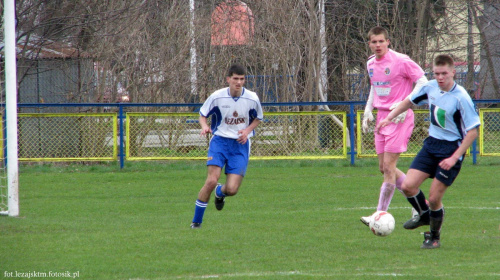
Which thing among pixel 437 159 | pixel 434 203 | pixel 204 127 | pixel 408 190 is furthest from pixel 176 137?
pixel 434 203

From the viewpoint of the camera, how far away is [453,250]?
20.8 feet

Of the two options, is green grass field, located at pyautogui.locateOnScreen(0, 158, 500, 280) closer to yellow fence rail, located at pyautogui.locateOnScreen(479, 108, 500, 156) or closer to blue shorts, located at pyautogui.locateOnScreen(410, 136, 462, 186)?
blue shorts, located at pyautogui.locateOnScreen(410, 136, 462, 186)

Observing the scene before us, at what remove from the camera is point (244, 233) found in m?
7.43

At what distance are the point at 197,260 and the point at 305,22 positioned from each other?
13.4 metres

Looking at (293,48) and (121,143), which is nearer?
(121,143)

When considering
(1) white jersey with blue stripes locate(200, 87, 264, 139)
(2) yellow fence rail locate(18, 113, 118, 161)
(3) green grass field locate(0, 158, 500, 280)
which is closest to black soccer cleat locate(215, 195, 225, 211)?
(3) green grass field locate(0, 158, 500, 280)

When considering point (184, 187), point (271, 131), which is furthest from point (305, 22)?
point (184, 187)

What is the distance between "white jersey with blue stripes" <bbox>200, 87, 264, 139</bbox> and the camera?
8016mm

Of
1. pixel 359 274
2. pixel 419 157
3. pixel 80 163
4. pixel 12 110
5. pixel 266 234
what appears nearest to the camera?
pixel 359 274

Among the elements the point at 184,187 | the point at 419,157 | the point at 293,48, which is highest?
the point at 293,48

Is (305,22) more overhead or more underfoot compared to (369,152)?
more overhead

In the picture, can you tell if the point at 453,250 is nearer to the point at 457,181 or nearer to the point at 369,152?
the point at 457,181

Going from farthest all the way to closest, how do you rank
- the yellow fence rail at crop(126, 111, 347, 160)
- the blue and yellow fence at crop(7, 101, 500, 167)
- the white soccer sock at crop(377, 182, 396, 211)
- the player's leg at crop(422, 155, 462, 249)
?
the yellow fence rail at crop(126, 111, 347, 160) < the blue and yellow fence at crop(7, 101, 500, 167) < the white soccer sock at crop(377, 182, 396, 211) < the player's leg at crop(422, 155, 462, 249)

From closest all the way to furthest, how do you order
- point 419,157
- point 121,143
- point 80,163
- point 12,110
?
point 419,157 → point 12,110 → point 121,143 → point 80,163
